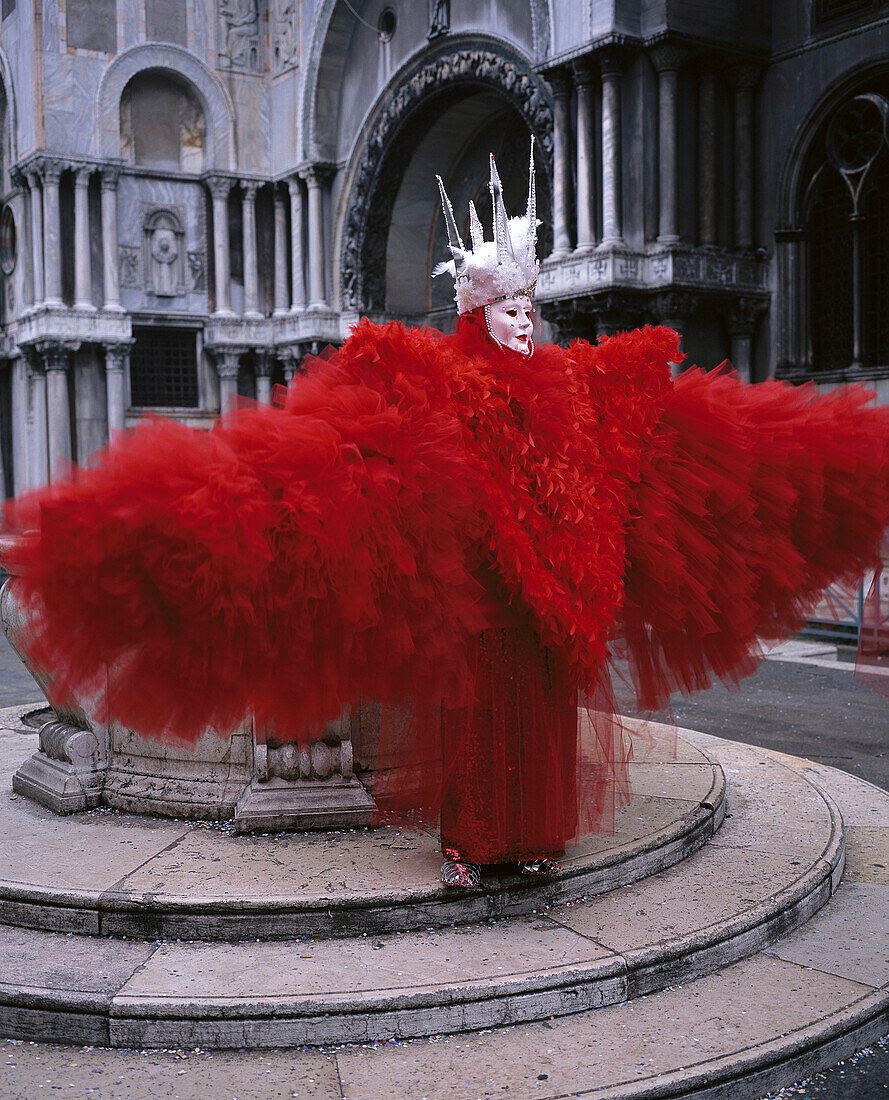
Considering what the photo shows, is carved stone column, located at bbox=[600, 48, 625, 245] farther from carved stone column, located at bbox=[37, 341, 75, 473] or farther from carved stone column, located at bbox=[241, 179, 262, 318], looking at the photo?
carved stone column, located at bbox=[37, 341, 75, 473]

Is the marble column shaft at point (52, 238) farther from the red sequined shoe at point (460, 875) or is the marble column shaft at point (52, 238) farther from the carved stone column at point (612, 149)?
the red sequined shoe at point (460, 875)

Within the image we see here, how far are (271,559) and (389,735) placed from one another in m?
1.00

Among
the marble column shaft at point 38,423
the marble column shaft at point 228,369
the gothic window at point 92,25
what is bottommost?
the marble column shaft at point 38,423

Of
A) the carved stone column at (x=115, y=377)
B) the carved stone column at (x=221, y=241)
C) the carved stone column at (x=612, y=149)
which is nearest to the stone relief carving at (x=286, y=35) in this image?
the carved stone column at (x=221, y=241)

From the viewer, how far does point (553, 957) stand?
335 cm

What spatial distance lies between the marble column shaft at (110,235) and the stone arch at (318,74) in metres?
4.23

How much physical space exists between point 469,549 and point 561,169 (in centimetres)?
1312

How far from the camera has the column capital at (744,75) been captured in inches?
567

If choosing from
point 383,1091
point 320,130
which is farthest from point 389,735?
point 320,130

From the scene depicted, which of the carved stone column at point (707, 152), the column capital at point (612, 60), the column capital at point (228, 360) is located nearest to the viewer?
the column capital at point (612, 60)

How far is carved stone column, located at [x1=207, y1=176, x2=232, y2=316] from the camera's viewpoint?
23.9 metres

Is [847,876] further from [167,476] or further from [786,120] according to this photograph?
[786,120]

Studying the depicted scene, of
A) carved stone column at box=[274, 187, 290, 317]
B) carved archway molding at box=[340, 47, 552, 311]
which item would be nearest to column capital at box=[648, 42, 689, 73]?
carved archway molding at box=[340, 47, 552, 311]

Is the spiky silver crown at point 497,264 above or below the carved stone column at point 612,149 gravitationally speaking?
below
